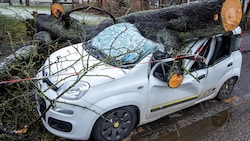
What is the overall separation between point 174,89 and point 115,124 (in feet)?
3.56

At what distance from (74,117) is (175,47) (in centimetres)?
200

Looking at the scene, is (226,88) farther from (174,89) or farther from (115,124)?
(115,124)

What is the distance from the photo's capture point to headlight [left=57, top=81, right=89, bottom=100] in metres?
3.13

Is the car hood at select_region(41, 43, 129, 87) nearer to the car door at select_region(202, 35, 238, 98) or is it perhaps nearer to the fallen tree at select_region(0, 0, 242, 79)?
the fallen tree at select_region(0, 0, 242, 79)

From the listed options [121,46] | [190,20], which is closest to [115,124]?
[121,46]

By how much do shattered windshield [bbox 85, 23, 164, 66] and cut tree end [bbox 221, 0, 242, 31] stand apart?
1.25 m

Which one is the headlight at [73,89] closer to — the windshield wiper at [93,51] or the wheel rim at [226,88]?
the windshield wiper at [93,51]

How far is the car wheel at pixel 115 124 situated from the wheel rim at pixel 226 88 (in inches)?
86.3

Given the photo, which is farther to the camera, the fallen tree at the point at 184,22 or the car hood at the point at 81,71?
the fallen tree at the point at 184,22

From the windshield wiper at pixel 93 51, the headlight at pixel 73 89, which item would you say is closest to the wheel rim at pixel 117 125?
the headlight at pixel 73 89

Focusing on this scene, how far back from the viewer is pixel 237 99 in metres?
5.04

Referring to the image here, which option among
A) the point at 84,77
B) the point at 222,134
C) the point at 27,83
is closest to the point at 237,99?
the point at 222,134

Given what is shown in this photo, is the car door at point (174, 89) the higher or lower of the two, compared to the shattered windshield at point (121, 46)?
lower

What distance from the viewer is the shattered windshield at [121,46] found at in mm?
3600
